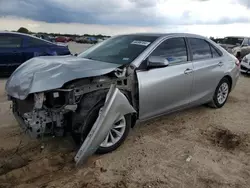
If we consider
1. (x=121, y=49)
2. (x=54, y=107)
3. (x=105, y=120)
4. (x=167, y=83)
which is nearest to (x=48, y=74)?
(x=54, y=107)

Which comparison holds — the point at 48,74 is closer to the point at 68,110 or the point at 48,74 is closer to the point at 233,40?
the point at 68,110

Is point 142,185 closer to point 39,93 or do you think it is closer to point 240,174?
point 240,174

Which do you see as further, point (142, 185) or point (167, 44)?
point (167, 44)

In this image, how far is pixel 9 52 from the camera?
8.48 metres

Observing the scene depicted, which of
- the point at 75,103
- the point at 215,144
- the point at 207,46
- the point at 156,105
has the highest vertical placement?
the point at 207,46

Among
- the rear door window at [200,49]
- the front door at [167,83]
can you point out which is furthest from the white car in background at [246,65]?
the front door at [167,83]

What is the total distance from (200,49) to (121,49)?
166cm

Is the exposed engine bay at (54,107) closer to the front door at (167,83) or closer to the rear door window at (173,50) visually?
the front door at (167,83)

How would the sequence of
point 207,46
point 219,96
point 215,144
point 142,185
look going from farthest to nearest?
point 219,96 < point 207,46 < point 215,144 < point 142,185

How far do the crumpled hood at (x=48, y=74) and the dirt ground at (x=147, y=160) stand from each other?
0.84 metres

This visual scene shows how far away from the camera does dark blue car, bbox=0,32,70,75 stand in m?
8.47

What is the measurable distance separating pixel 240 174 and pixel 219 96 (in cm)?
278

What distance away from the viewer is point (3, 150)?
3809 millimetres

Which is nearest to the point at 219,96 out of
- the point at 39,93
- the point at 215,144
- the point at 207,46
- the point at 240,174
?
the point at 207,46
